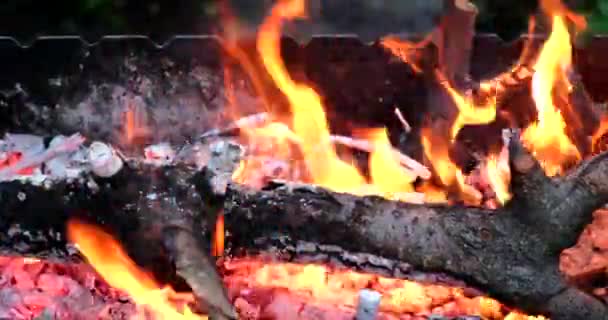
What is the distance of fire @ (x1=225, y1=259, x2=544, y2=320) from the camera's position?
1.72m

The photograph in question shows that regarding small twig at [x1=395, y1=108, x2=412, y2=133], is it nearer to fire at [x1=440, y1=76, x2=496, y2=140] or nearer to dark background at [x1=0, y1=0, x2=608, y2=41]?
fire at [x1=440, y1=76, x2=496, y2=140]

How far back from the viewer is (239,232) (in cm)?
158

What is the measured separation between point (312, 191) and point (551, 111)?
73cm

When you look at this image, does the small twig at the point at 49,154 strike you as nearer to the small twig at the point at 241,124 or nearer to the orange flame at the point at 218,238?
the small twig at the point at 241,124

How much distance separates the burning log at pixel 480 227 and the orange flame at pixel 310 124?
1.27 ft

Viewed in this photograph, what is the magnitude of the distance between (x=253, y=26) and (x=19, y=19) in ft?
2.14

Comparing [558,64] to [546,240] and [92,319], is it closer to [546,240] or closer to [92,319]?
[546,240]

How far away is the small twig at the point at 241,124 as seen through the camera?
2.10 m

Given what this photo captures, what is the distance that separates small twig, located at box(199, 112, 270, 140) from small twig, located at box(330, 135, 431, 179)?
0.55ft

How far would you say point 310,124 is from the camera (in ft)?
6.78

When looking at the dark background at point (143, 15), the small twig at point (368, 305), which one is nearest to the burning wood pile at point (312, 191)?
the small twig at point (368, 305)

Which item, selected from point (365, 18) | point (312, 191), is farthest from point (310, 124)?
point (312, 191)

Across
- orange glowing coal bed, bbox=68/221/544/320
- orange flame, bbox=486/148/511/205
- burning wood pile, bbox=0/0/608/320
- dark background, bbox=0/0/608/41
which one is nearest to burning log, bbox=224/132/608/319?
burning wood pile, bbox=0/0/608/320

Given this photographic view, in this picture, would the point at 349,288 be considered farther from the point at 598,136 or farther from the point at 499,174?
the point at 598,136
